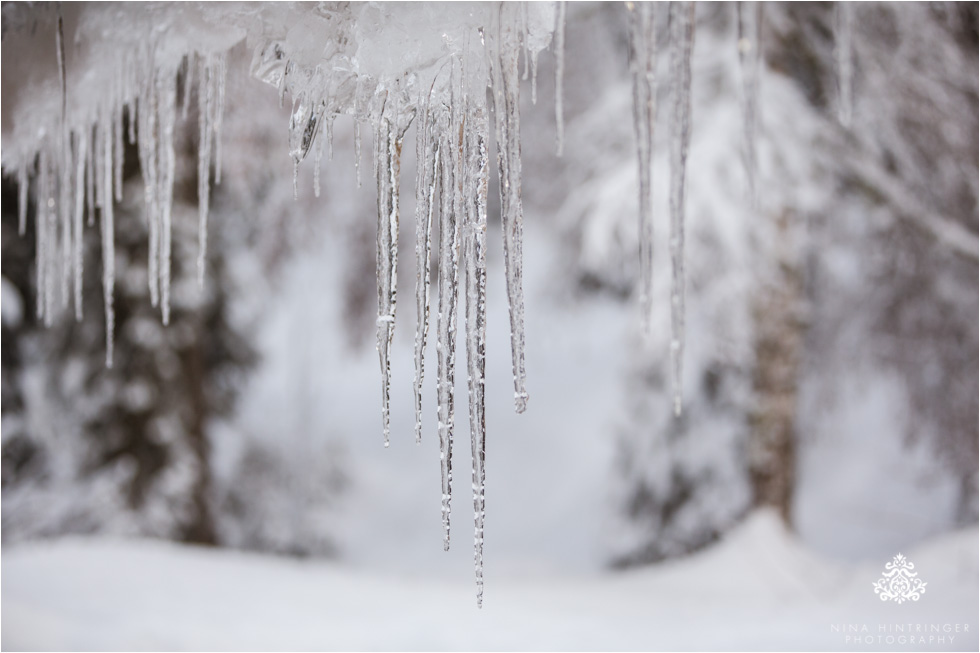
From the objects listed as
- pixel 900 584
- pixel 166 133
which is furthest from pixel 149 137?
pixel 900 584

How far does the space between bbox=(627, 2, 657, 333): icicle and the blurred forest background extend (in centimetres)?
183

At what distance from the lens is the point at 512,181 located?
164 cm

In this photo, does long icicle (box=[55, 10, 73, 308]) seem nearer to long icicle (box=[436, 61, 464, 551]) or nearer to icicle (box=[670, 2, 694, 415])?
long icicle (box=[436, 61, 464, 551])

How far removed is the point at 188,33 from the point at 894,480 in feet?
36.2

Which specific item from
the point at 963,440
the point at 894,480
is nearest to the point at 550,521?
the point at 894,480

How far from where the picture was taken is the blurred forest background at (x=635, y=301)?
442 cm

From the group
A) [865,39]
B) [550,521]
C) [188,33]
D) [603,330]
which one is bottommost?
[550,521]

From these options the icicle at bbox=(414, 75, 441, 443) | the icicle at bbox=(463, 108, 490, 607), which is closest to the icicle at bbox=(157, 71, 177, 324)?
the icicle at bbox=(414, 75, 441, 443)

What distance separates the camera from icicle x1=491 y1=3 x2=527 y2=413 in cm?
159

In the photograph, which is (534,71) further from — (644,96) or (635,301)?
(635,301)

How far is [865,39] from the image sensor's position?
172 inches

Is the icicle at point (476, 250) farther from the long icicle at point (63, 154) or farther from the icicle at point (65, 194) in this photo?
the icicle at point (65, 194)

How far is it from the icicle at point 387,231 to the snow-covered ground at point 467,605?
2.60 meters

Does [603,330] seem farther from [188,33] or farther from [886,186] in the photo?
[188,33]
